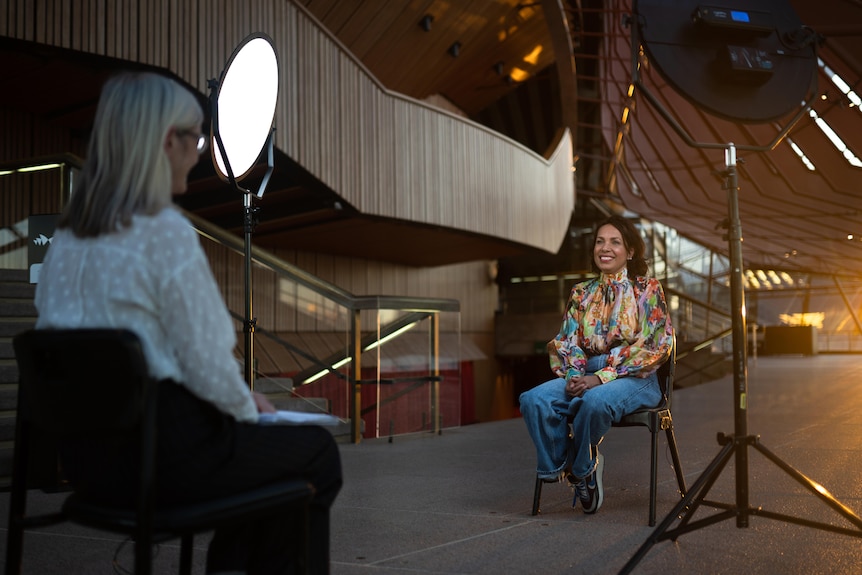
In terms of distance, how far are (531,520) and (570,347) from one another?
2.57ft

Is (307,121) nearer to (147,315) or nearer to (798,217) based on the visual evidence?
(147,315)

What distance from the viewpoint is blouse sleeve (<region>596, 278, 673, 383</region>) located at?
359 centimetres

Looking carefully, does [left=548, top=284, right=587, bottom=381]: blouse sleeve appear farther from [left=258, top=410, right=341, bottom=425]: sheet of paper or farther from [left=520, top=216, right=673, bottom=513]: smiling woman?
[left=258, top=410, right=341, bottom=425]: sheet of paper

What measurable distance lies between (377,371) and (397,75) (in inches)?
357

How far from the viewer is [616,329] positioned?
12.1 ft

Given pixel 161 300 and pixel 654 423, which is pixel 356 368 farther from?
pixel 161 300

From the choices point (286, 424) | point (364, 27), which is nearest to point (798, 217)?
point (364, 27)

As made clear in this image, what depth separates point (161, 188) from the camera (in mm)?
1620

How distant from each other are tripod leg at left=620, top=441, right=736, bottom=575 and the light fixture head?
245 cm

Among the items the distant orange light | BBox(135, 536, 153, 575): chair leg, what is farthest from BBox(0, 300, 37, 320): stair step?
the distant orange light

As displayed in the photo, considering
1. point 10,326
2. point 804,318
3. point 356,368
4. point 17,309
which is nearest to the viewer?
point 10,326

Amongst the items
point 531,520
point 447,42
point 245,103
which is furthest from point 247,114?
point 447,42

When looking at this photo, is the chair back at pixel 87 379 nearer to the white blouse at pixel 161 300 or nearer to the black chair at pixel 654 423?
the white blouse at pixel 161 300

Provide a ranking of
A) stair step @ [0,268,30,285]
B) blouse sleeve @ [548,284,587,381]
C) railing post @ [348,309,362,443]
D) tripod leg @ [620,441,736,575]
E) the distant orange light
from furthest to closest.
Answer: the distant orange light < railing post @ [348,309,362,443] < stair step @ [0,268,30,285] < blouse sleeve @ [548,284,587,381] < tripod leg @ [620,441,736,575]
